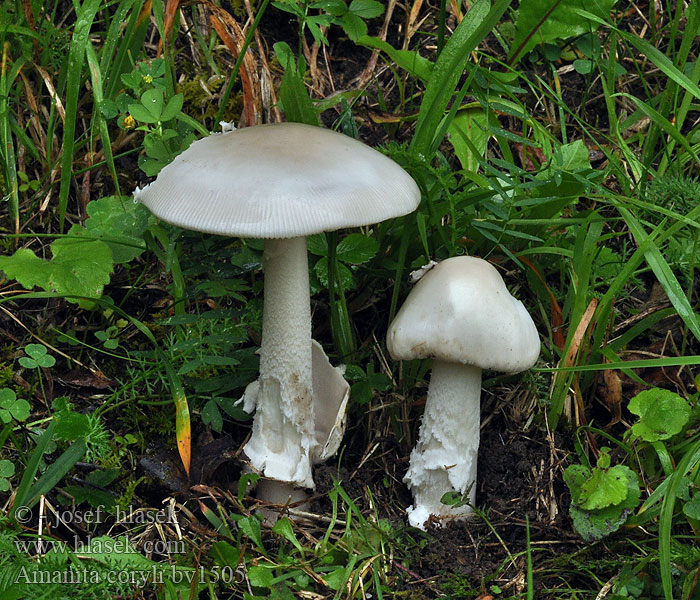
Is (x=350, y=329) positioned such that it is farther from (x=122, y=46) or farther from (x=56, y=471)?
(x=122, y=46)

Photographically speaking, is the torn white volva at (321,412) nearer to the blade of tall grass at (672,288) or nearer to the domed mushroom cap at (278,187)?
the domed mushroom cap at (278,187)

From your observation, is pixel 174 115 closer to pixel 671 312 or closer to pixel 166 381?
pixel 166 381

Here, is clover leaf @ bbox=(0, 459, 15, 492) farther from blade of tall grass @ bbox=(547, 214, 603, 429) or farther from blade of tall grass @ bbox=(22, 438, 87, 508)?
blade of tall grass @ bbox=(547, 214, 603, 429)

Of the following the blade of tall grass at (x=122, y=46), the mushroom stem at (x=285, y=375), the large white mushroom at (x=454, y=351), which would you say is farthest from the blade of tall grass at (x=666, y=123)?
the blade of tall grass at (x=122, y=46)

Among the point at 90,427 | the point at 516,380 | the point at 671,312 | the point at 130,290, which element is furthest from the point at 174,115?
the point at 671,312

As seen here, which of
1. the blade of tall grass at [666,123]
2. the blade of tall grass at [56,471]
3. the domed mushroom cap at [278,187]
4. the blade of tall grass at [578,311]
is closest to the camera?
the domed mushroom cap at [278,187]

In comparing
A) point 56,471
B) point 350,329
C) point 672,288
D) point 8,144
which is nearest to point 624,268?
point 672,288

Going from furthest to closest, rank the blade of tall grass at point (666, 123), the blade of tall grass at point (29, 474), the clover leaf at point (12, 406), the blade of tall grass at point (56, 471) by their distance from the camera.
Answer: the blade of tall grass at point (666, 123), the clover leaf at point (12, 406), the blade of tall grass at point (56, 471), the blade of tall grass at point (29, 474)
